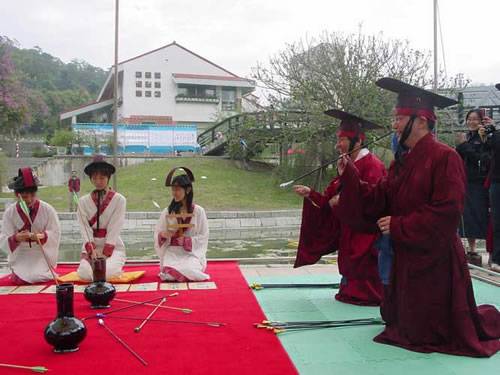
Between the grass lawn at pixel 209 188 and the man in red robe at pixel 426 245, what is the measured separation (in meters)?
10.2

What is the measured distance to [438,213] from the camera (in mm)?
3107

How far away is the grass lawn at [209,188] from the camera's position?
47.1 ft

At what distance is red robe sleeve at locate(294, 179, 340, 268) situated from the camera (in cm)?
470

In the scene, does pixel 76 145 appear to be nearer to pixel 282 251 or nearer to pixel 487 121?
pixel 282 251

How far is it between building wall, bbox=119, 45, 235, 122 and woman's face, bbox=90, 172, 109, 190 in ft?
71.7

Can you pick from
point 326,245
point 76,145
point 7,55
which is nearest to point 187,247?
point 326,245

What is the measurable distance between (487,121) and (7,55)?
16719 millimetres

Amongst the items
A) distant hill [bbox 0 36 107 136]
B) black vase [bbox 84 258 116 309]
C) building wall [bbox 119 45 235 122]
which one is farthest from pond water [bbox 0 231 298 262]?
building wall [bbox 119 45 235 122]

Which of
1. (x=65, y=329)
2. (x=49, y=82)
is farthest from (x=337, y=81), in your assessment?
(x=49, y=82)

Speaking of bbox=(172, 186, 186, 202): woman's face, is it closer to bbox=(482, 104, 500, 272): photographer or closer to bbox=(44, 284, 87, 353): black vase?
bbox=(44, 284, 87, 353): black vase

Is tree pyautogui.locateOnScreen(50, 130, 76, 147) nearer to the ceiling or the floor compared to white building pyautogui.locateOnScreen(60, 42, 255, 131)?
nearer to the floor

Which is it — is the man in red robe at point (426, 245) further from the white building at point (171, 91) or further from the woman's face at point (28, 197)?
the white building at point (171, 91)

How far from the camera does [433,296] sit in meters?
3.22

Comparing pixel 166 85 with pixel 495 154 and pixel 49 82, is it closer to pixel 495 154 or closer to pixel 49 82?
pixel 49 82
